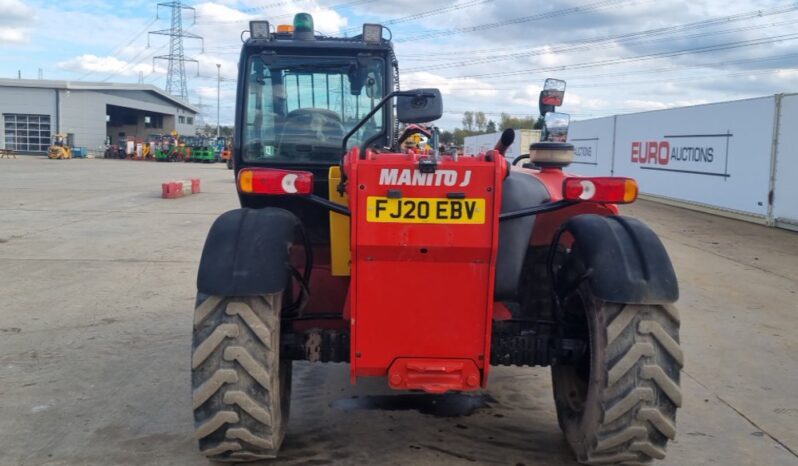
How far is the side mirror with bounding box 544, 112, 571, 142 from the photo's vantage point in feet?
16.8

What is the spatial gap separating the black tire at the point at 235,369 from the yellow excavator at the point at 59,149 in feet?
188

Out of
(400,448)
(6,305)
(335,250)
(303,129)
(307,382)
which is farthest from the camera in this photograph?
(6,305)

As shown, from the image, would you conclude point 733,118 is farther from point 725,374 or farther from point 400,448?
point 400,448

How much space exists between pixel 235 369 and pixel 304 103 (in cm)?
281

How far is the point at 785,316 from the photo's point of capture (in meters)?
7.86

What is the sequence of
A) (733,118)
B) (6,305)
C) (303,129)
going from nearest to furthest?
1. (303,129)
2. (6,305)
3. (733,118)

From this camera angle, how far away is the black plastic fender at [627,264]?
11.2 feet

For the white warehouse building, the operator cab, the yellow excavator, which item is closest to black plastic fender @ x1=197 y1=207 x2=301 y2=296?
the operator cab

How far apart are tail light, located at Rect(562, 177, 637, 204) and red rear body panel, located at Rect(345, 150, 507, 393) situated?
484mm

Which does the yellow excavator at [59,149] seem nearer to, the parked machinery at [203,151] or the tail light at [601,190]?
the parked machinery at [203,151]

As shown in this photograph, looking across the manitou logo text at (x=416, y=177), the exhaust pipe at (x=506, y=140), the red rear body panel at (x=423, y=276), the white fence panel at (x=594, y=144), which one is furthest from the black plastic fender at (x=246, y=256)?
the white fence panel at (x=594, y=144)

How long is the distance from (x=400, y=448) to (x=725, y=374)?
10.2ft

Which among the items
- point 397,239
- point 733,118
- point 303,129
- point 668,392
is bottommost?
point 668,392

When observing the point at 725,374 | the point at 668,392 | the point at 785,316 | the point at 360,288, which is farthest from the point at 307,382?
the point at 785,316
